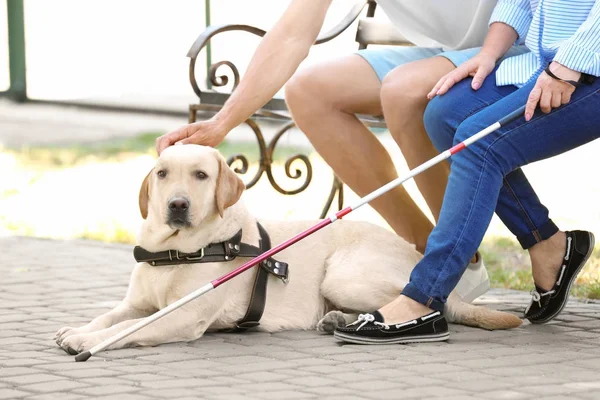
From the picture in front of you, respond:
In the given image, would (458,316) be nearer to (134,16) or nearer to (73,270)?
(73,270)

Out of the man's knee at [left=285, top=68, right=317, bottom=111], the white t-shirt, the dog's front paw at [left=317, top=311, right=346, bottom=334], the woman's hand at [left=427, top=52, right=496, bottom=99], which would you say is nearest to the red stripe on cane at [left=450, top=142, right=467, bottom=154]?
the woman's hand at [left=427, top=52, right=496, bottom=99]

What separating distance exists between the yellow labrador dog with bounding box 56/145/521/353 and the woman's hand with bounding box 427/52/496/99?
64cm

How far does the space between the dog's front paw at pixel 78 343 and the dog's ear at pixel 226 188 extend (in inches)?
25.2

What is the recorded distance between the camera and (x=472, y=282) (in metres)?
4.52

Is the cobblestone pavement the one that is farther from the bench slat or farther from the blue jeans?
the bench slat

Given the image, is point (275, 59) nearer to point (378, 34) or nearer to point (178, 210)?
point (178, 210)

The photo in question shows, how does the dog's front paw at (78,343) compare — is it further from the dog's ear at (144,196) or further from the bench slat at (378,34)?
the bench slat at (378,34)

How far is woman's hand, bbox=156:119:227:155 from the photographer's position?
4.11m

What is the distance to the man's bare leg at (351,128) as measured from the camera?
4.68 m

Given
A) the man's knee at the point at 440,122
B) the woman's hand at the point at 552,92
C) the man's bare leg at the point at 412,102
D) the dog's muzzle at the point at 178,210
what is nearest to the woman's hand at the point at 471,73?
the man's knee at the point at 440,122

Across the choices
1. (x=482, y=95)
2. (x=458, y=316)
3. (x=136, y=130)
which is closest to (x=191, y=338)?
(x=458, y=316)

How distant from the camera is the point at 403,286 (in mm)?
4184

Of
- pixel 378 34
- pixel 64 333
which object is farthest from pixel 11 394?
pixel 378 34

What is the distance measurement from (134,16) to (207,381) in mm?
8551
